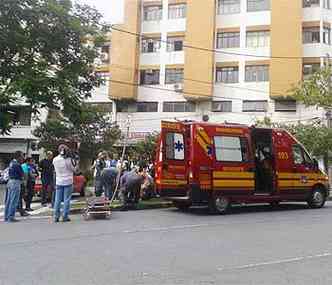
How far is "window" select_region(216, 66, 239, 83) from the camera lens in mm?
47625

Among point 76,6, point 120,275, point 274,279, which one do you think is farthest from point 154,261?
point 76,6

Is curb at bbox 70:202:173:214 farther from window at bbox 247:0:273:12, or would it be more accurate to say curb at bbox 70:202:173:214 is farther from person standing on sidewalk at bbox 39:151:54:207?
window at bbox 247:0:273:12

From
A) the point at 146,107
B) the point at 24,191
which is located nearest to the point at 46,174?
the point at 24,191

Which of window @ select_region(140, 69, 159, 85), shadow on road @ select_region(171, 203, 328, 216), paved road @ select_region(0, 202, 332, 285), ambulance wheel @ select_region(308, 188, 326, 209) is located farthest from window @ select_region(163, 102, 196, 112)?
paved road @ select_region(0, 202, 332, 285)

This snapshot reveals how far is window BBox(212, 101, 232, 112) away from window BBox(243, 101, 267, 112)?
1.30m

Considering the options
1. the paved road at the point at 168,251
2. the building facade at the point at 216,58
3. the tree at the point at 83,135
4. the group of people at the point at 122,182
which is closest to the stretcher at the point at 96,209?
the paved road at the point at 168,251

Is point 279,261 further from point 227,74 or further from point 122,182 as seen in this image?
point 227,74

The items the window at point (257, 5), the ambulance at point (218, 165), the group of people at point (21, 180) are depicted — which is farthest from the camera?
the window at point (257, 5)

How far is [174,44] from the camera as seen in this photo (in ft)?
164

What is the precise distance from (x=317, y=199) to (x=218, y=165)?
4.62m

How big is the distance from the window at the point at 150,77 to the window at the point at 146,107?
178 cm

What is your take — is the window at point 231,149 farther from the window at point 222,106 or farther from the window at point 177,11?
the window at point 177,11

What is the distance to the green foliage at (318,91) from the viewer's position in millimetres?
28016

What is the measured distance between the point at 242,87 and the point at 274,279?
40686 mm
